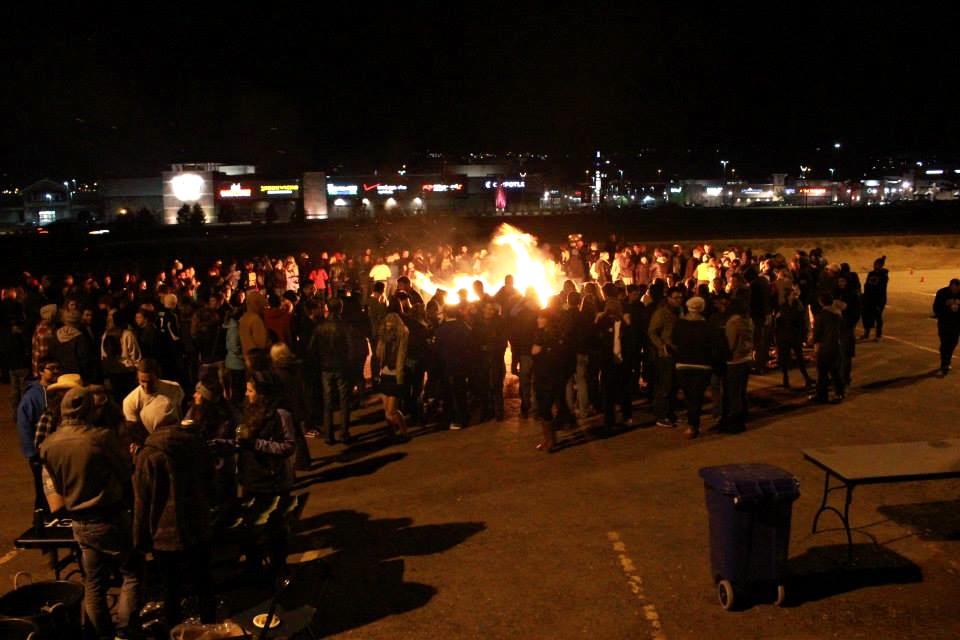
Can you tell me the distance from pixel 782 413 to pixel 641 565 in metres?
5.48

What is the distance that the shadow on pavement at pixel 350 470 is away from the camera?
9289 mm

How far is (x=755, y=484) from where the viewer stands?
5805mm

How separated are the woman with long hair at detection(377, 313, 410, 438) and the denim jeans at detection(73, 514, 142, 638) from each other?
515cm

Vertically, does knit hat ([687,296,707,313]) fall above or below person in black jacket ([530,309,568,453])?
above

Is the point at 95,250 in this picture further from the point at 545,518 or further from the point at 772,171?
the point at 772,171

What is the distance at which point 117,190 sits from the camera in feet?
239

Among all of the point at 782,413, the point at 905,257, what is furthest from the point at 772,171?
the point at 782,413

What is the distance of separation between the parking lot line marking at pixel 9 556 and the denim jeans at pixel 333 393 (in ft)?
12.7

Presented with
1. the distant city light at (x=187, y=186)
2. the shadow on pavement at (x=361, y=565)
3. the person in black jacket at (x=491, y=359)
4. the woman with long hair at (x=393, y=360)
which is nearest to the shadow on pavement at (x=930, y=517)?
the shadow on pavement at (x=361, y=565)

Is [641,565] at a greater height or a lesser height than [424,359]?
lesser

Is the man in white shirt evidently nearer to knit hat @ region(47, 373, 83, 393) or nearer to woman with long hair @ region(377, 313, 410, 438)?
knit hat @ region(47, 373, 83, 393)

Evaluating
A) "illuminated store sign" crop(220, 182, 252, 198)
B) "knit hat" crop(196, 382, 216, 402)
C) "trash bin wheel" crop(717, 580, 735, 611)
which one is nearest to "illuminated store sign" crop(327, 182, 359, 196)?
"illuminated store sign" crop(220, 182, 252, 198)

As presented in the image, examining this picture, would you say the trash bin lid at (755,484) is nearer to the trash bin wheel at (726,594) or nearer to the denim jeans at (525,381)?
the trash bin wheel at (726,594)

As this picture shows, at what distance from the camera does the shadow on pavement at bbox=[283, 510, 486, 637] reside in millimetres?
6152
